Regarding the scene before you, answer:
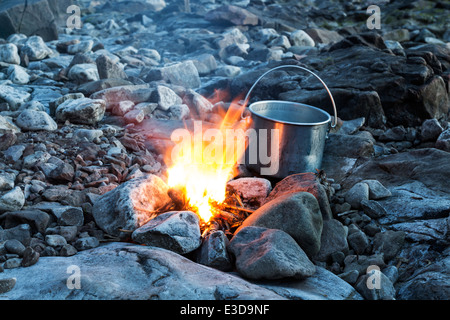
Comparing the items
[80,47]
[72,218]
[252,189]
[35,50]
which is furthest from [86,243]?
[80,47]

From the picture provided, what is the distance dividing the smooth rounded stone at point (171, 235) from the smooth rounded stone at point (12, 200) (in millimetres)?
1108

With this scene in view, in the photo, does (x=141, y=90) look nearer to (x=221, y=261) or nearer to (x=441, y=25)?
(x=221, y=261)

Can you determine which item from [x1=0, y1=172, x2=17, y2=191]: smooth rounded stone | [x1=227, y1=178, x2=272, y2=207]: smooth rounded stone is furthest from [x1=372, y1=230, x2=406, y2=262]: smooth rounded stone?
[x1=0, y1=172, x2=17, y2=191]: smooth rounded stone

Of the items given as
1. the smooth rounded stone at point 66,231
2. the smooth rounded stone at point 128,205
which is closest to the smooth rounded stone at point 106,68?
the smooth rounded stone at point 128,205

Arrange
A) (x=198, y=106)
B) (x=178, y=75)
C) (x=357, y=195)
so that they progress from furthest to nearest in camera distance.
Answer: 1. (x=178, y=75)
2. (x=198, y=106)
3. (x=357, y=195)

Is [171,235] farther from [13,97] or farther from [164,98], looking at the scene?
[13,97]

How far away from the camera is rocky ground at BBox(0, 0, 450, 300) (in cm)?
239

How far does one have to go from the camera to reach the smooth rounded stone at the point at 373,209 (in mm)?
3283

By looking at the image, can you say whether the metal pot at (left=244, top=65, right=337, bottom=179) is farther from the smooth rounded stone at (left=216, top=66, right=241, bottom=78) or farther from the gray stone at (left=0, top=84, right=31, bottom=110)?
the smooth rounded stone at (left=216, top=66, right=241, bottom=78)

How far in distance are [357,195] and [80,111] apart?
11.8 ft

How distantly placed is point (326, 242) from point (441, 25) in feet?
45.2

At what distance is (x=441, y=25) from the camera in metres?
13.5

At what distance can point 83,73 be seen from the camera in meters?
6.97
